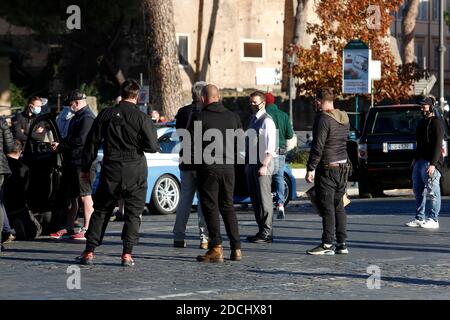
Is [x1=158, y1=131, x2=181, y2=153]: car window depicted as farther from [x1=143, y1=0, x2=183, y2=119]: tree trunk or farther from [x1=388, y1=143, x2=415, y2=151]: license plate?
[x1=143, y1=0, x2=183, y2=119]: tree trunk

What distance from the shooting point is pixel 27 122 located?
24.0 m

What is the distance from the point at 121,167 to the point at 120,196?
31 cm

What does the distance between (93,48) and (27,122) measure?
92.1ft

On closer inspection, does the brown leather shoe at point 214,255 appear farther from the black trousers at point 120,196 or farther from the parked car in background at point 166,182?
the parked car in background at point 166,182

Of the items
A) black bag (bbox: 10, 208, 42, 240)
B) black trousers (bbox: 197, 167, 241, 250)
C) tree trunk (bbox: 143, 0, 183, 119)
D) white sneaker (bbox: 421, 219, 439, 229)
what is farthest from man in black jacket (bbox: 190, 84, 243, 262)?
tree trunk (bbox: 143, 0, 183, 119)

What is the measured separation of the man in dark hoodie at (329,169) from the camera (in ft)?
50.2

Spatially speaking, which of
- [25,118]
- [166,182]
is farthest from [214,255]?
[25,118]

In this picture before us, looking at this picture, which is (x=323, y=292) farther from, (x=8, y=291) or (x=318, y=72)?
(x=318, y=72)

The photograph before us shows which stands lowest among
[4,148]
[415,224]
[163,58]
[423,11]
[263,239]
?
[415,224]

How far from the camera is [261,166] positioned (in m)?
16.5

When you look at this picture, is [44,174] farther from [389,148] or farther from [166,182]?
[389,148]

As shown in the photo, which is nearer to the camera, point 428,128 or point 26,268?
point 26,268

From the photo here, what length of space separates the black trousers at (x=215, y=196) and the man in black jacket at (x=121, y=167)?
669 millimetres
